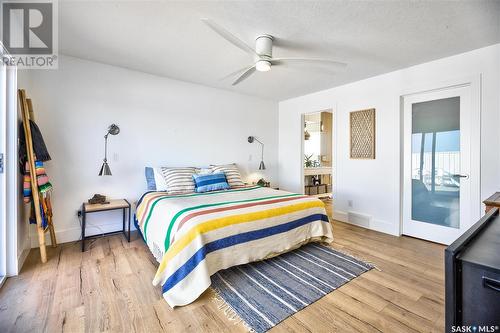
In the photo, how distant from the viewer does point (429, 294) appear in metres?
1.93

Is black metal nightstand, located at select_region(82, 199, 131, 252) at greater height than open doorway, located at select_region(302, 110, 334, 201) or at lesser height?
lesser

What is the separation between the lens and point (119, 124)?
336 centimetres

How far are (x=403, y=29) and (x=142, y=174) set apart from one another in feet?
12.4

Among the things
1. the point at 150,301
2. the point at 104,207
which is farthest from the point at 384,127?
the point at 104,207

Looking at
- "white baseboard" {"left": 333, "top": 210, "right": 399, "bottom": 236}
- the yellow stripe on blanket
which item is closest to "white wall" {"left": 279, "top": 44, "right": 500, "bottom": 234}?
"white baseboard" {"left": 333, "top": 210, "right": 399, "bottom": 236}

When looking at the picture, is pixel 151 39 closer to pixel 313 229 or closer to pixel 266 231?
pixel 266 231

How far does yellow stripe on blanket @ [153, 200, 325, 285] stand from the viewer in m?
1.87

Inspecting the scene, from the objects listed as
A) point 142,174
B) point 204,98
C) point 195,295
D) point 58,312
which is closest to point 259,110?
point 204,98

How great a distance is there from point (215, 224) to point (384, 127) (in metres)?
3.05

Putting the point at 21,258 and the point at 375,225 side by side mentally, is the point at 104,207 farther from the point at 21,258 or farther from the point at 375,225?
the point at 375,225

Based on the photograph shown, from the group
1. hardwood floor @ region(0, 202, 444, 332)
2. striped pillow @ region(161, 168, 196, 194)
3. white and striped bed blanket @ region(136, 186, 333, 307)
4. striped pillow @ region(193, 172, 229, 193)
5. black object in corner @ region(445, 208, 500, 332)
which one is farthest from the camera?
striped pillow @ region(193, 172, 229, 193)

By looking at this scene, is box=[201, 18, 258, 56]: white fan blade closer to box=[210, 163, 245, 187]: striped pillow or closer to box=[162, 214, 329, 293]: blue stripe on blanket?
box=[162, 214, 329, 293]: blue stripe on blanket

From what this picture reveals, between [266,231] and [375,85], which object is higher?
[375,85]

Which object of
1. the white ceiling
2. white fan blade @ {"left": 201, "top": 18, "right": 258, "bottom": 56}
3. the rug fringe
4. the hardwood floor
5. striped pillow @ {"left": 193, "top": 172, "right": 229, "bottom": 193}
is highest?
the white ceiling
